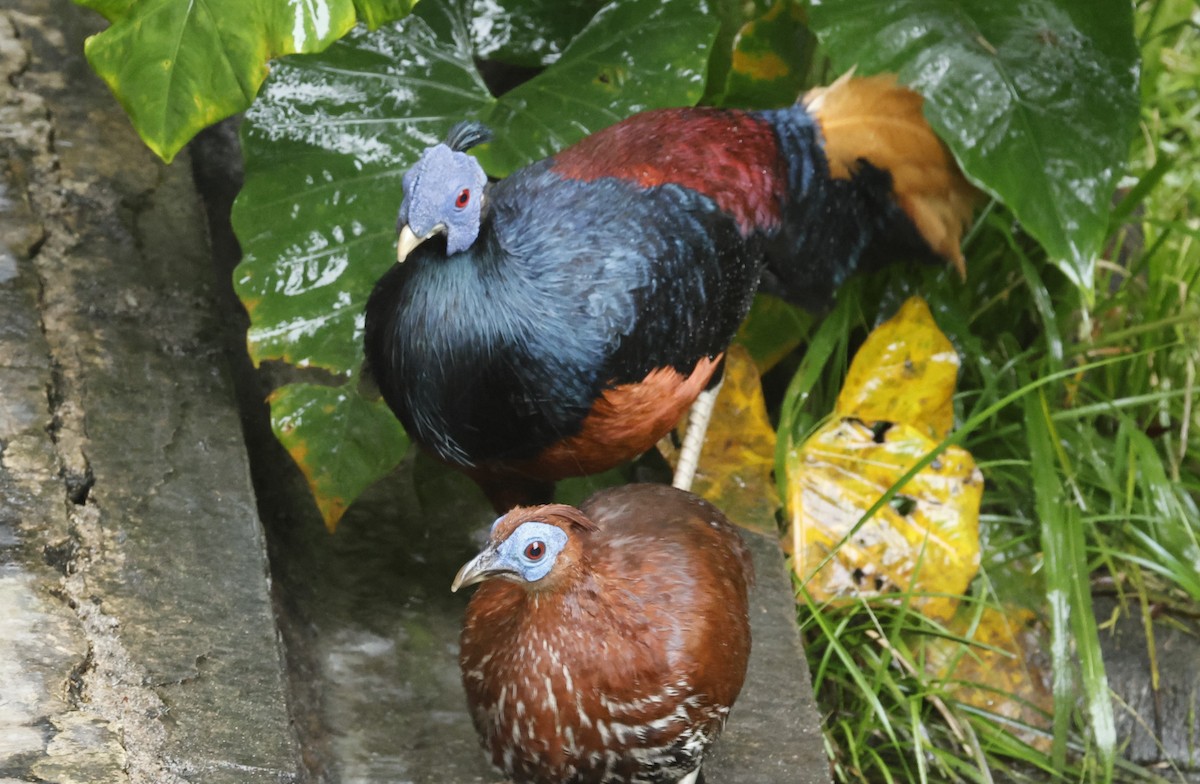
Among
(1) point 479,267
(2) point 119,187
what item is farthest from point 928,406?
(2) point 119,187

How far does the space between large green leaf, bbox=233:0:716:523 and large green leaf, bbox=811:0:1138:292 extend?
377mm

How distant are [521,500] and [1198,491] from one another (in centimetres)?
185

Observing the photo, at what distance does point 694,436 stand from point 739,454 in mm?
214

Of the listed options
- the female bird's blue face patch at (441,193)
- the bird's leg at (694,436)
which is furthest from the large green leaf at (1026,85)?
the female bird's blue face patch at (441,193)

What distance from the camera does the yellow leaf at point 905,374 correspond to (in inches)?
117

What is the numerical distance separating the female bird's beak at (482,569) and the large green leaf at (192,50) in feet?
2.96

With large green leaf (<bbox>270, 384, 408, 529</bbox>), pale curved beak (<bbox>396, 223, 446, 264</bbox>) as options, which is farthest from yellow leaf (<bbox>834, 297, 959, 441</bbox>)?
pale curved beak (<bbox>396, 223, 446, 264</bbox>)

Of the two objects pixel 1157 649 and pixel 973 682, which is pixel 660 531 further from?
pixel 1157 649

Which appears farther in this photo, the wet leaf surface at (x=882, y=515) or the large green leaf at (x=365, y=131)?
the wet leaf surface at (x=882, y=515)

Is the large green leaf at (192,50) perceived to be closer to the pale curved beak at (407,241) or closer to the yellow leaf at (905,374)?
the pale curved beak at (407,241)

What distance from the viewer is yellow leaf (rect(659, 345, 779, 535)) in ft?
9.37

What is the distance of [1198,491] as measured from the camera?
3186 millimetres

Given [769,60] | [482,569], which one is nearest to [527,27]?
[769,60]

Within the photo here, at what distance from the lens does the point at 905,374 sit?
2967 millimetres
